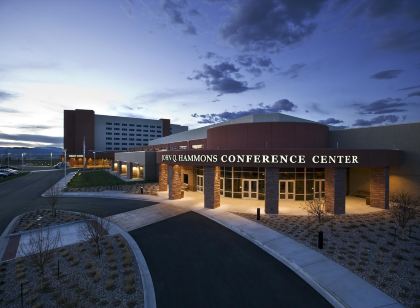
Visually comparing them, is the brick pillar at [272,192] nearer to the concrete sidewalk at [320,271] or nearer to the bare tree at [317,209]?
the bare tree at [317,209]

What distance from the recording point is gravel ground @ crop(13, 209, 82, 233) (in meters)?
20.3

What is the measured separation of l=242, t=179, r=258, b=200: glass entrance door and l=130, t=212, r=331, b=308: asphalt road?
12.7 meters

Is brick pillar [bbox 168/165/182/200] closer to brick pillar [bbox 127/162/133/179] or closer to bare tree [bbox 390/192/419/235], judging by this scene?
bare tree [bbox 390/192/419/235]

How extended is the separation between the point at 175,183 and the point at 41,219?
13.9 metres

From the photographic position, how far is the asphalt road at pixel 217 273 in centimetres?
1033

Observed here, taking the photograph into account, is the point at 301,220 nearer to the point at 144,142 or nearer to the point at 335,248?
the point at 335,248

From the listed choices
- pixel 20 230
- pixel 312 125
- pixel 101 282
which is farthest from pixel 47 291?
pixel 312 125

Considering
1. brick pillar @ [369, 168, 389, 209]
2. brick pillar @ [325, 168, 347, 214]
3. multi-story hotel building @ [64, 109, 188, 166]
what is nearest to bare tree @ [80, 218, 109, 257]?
brick pillar @ [325, 168, 347, 214]

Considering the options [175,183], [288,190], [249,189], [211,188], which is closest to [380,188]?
[288,190]

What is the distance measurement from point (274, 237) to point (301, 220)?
5.43 metres

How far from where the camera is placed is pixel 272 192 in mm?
24203

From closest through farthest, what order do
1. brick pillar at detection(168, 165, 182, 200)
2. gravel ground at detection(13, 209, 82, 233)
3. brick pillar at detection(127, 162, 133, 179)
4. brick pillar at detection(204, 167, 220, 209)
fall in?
1. gravel ground at detection(13, 209, 82, 233)
2. brick pillar at detection(204, 167, 220, 209)
3. brick pillar at detection(168, 165, 182, 200)
4. brick pillar at detection(127, 162, 133, 179)

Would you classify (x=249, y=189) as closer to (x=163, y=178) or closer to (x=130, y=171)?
(x=163, y=178)

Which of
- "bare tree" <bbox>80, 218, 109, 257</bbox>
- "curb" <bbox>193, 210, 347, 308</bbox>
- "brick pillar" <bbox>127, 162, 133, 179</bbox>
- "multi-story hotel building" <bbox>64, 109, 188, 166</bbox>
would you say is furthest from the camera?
"multi-story hotel building" <bbox>64, 109, 188, 166</bbox>
